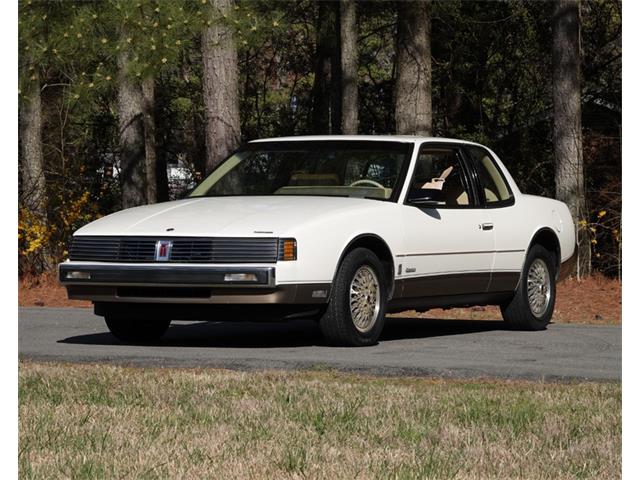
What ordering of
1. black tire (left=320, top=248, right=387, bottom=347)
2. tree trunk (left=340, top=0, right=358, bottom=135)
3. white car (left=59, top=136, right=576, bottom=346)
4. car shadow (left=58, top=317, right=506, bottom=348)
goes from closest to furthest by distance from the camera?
white car (left=59, top=136, right=576, bottom=346) < black tire (left=320, top=248, right=387, bottom=347) < car shadow (left=58, top=317, right=506, bottom=348) < tree trunk (left=340, top=0, right=358, bottom=135)

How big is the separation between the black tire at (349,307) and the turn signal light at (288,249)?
0.47 metres

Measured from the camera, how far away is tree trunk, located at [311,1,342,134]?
27984 millimetres

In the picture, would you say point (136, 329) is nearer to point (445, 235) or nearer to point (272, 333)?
point (272, 333)

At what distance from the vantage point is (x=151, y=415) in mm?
7457

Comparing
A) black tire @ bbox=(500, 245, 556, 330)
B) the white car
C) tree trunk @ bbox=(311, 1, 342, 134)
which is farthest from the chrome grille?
tree trunk @ bbox=(311, 1, 342, 134)

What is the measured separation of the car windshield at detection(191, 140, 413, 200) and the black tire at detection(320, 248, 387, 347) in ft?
2.68

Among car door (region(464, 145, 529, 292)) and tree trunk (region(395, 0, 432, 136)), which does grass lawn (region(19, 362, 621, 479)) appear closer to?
car door (region(464, 145, 529, 292))

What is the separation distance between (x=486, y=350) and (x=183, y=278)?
2.48m

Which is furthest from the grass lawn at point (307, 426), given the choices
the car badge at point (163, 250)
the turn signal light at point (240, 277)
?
the car badge at point (163, 250)

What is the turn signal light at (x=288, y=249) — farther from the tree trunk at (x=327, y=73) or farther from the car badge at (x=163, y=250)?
the tree trunk at (x=327, y=73)

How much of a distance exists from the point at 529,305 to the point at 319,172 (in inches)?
98.9

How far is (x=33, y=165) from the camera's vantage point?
81.8ft

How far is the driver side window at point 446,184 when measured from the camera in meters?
12.3
